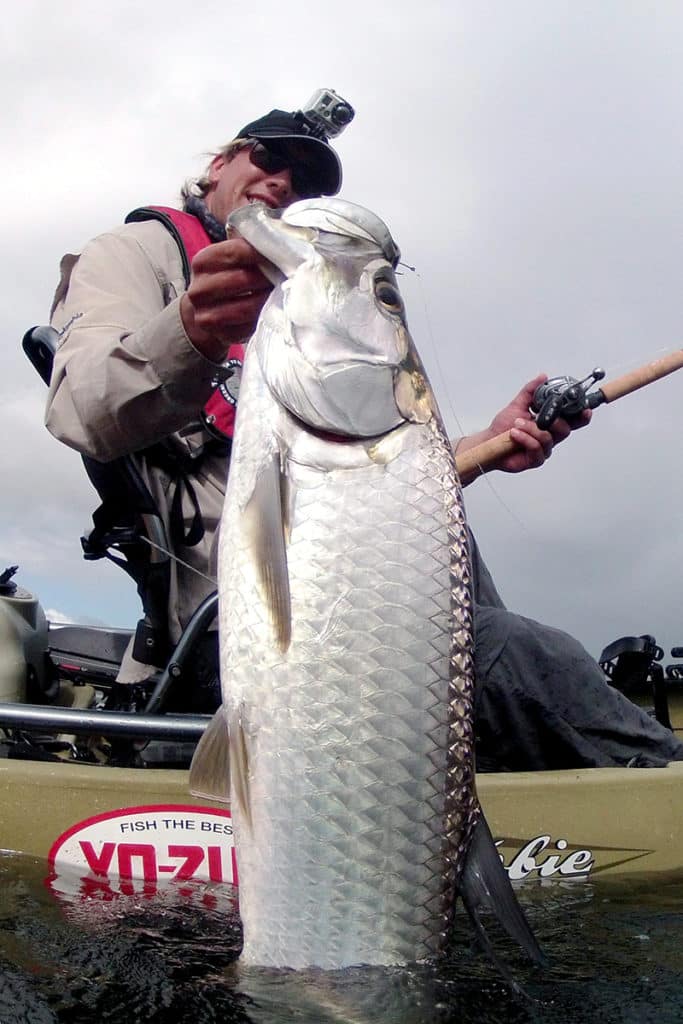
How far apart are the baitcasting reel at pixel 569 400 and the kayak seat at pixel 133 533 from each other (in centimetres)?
157

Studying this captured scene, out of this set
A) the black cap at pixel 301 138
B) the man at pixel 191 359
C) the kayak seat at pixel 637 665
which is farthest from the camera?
the kayak seat at pixel 637 665

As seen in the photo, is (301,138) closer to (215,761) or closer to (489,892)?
(215,761)

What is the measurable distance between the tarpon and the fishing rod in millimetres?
1773

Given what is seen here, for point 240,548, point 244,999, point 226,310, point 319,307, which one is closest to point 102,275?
point 226,310

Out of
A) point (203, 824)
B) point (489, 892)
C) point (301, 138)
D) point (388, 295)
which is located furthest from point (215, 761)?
point (301, 138)

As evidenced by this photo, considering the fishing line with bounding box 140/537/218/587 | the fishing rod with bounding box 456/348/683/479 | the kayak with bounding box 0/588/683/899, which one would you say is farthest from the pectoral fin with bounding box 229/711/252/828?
the fishing rod with bounding box 456/348/683/479

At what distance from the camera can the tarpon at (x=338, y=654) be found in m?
1.92

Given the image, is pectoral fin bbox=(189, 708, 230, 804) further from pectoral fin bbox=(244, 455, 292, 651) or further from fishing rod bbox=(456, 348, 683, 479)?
fishing rod bbox=(456, 348, 683, 479)

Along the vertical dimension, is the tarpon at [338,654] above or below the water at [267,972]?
above

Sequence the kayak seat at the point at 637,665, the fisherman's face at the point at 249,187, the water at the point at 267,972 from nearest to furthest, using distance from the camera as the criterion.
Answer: the water at the point at 267,972 < the fisherman's face at the point at 249,187 < the kayak seat at the point at 637,665

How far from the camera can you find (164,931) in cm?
243

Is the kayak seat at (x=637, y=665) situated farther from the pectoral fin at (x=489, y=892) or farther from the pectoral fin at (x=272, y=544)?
the pectoral fin at (x=272, y=544)

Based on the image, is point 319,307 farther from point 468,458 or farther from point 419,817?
point 468,458

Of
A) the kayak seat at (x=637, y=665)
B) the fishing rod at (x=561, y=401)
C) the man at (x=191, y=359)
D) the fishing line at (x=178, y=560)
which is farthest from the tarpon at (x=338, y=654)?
the kayak seat at (x=637, y=665)
